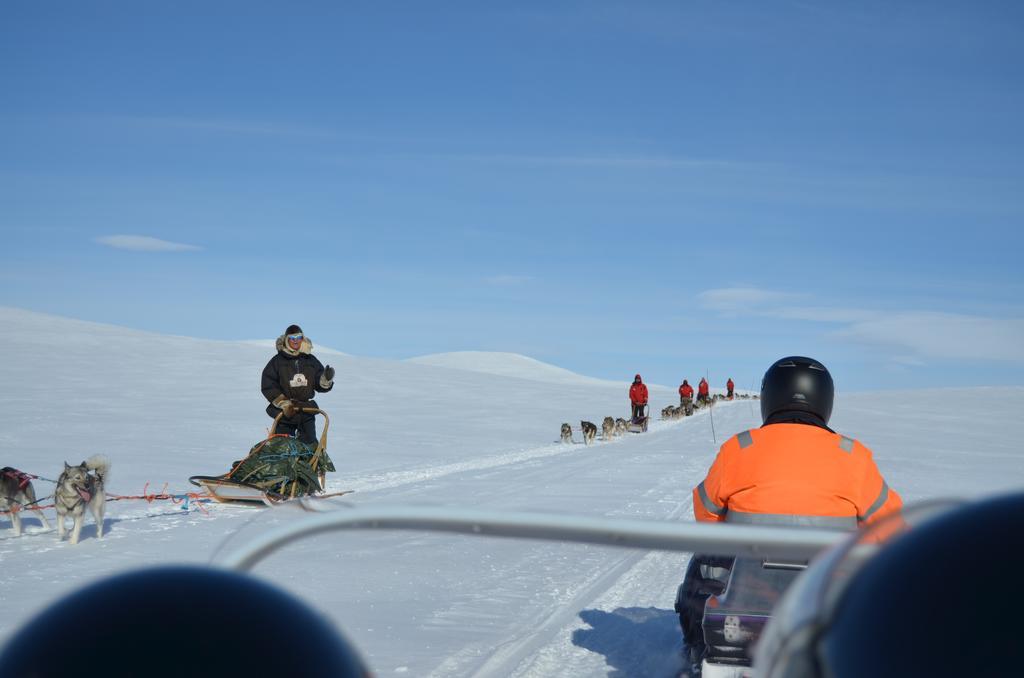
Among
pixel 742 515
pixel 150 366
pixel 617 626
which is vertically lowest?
pixel 617 626

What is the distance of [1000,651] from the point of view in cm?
98

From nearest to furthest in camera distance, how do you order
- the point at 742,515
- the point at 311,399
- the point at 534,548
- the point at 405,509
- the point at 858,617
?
the point at 858,617
the point at 405,509
the point at 742,515
the point at 534,548
the point at 311,399

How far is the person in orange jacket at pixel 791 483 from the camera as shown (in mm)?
3535

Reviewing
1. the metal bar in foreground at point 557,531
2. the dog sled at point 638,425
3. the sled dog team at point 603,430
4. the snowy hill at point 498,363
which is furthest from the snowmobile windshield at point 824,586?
the snowy hill at point 498,363

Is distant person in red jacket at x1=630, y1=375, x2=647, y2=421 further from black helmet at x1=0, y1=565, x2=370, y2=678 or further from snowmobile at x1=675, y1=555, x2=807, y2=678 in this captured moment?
black helmet at x1=0, y1=565, x2=370, y2=678

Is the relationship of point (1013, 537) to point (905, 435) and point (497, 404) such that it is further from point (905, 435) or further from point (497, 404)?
point (497, 404)

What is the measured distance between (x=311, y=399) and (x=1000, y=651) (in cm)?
1188

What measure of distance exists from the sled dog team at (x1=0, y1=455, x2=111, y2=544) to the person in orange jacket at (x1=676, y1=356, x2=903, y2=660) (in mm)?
6018

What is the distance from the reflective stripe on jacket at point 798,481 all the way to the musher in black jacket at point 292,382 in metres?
9.01

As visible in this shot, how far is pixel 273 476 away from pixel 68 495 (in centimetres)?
332

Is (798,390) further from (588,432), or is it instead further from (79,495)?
(588,432)

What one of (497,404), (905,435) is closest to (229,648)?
(905,435)

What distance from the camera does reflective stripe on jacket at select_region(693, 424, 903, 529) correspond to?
139 inches

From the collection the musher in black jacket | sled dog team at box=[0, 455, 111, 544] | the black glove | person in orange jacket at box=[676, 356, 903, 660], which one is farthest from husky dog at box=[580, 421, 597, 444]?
person in orange jacket at box=[676, 356, 903, 660]
